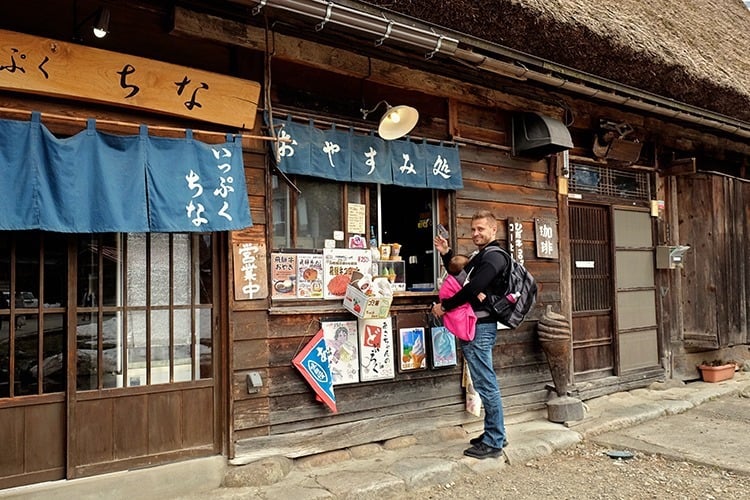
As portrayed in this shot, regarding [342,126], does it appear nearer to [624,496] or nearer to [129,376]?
[129,376]

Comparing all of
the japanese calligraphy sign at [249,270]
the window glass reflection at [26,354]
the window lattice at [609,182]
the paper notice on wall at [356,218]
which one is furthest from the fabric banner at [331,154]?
the window lattice at [609,182]

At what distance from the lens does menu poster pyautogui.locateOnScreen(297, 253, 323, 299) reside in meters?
4.89

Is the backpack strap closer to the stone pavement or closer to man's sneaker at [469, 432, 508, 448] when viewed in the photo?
man's sneaker at [469, 432, 508, 448]

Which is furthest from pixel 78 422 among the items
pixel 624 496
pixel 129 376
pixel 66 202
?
pixel 624 496

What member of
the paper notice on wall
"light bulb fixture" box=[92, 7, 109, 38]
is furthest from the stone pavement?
"light bulb fixture" box=[92, 7, 109, 38]

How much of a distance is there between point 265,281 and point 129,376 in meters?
1.17

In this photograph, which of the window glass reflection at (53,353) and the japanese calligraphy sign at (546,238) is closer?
the window glass reflection at (53,353)

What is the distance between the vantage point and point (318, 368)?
4793 millimetres

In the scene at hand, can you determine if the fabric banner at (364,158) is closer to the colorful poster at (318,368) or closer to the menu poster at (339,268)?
the menu poster at (339,268)

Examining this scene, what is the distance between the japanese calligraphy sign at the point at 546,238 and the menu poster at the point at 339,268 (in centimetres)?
224

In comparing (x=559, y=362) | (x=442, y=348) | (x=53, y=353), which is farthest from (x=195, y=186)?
(x=559, y=362)

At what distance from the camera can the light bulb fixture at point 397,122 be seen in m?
5.07

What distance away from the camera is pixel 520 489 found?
15.0ft

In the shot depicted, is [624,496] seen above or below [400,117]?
below
